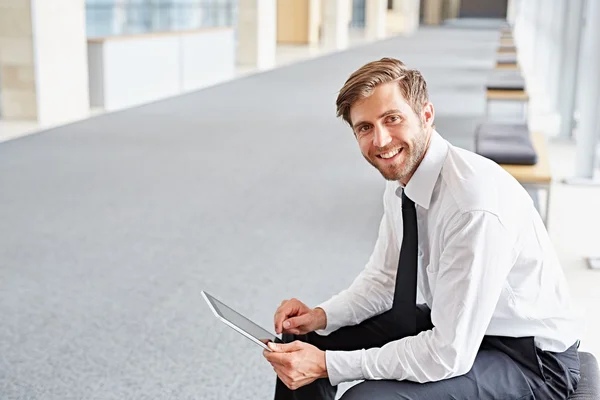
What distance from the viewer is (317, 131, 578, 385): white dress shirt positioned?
2.04m

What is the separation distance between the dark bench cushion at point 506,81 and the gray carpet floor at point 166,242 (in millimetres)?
A: 623

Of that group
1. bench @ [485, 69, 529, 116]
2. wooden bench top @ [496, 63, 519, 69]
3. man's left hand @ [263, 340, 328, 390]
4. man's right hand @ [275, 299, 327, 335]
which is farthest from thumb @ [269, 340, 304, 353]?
wooden bench top @ [496, 63, 519, 69]

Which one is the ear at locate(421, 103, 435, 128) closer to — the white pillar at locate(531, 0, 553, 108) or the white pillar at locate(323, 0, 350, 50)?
the white pillar at locate(531, 0, 553, 108)

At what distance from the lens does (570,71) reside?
32.3 feet

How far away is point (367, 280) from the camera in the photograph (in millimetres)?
2625

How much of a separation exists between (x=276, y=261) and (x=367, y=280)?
8.40 ft

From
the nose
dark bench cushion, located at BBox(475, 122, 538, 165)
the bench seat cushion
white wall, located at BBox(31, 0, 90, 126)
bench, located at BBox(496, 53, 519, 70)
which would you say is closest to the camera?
the nose

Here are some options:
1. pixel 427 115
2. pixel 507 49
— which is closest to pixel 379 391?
pixel 427 115

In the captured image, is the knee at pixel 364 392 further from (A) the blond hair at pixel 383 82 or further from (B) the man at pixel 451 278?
(A) the blond hair at pixel 383 82

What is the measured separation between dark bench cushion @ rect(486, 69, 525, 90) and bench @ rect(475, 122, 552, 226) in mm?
3280

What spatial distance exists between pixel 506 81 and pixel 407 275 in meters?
8.41

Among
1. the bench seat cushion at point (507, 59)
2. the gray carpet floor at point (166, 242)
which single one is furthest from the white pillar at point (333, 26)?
the gray carpet floor at point (166, 242)

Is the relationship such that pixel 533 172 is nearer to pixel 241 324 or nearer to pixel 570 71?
pixel 241 324

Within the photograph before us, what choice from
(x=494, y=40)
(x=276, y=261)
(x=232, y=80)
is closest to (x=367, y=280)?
(x=276, y=261)
